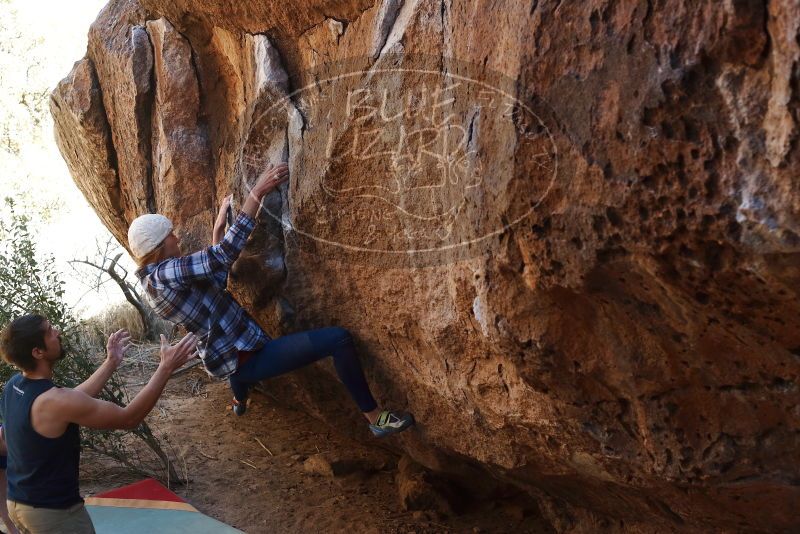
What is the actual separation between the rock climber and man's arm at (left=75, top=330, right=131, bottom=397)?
38 centimetres

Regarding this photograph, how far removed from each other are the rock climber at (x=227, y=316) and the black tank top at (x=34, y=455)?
780 millimetres

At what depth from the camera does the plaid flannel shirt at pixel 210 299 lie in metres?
3.50

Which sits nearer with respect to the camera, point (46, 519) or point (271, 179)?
point (46, 519)

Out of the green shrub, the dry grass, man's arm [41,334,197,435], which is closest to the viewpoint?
man's arm [41,334,197,435]

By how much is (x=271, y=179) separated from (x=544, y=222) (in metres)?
1.68

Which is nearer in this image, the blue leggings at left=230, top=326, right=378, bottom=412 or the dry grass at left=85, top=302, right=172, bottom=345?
the blue leggings at left=230, top=326, right=378, bottom=412

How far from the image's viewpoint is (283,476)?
15.5 ft

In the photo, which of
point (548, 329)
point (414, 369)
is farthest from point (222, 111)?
point (548, 329)

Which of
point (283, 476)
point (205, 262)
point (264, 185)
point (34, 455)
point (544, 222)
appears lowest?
point (283, 476)

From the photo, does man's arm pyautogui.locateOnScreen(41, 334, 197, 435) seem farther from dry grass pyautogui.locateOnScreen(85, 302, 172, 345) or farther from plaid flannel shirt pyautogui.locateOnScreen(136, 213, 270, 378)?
dry grass pyautogui.locateOnScreen(85, 302, 172, 345)

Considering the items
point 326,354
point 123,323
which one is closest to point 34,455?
point 326,354

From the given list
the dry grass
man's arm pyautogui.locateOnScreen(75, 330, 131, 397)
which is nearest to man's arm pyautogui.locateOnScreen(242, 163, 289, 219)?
man's arm pyautogui.locateOnScreen(75, 330, 131, 397)

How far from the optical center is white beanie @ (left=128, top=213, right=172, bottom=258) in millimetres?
3557

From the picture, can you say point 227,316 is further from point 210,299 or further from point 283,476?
point 283,476
